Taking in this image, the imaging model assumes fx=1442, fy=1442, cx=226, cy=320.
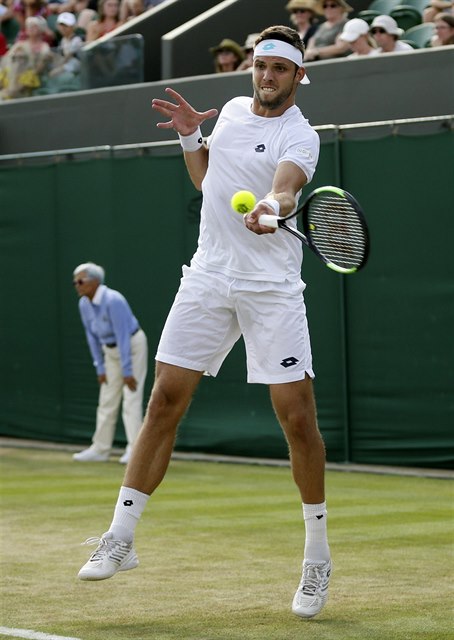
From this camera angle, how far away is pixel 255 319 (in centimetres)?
589

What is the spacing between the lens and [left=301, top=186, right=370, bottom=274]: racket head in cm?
571

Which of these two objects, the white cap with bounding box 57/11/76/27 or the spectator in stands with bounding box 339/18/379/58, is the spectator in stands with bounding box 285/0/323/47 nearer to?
the spectator in stands with bounding box 339/18/379/58

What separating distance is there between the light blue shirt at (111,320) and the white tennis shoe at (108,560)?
6853 millimetres

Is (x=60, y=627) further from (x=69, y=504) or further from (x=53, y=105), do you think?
(x=53, y=105)

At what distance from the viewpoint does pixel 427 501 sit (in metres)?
10.1

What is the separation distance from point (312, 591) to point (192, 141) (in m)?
1.94

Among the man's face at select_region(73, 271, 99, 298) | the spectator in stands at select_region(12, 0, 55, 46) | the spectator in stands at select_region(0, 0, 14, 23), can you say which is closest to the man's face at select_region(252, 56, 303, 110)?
the man's face at select_region(73, 271, 99, 298)

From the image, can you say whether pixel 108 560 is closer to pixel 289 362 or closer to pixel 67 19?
pixel 289 362

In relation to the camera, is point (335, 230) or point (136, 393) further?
point (136, 393)

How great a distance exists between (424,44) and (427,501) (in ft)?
17.7

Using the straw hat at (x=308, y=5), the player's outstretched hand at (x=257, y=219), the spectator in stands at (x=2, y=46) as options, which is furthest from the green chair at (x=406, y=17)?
the player's outstretched hand at (x=257, y=219)

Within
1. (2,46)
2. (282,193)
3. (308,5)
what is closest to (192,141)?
(282,193)

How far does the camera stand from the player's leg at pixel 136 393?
12820 mm

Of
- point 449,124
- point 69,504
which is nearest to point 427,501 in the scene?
point 69,504
